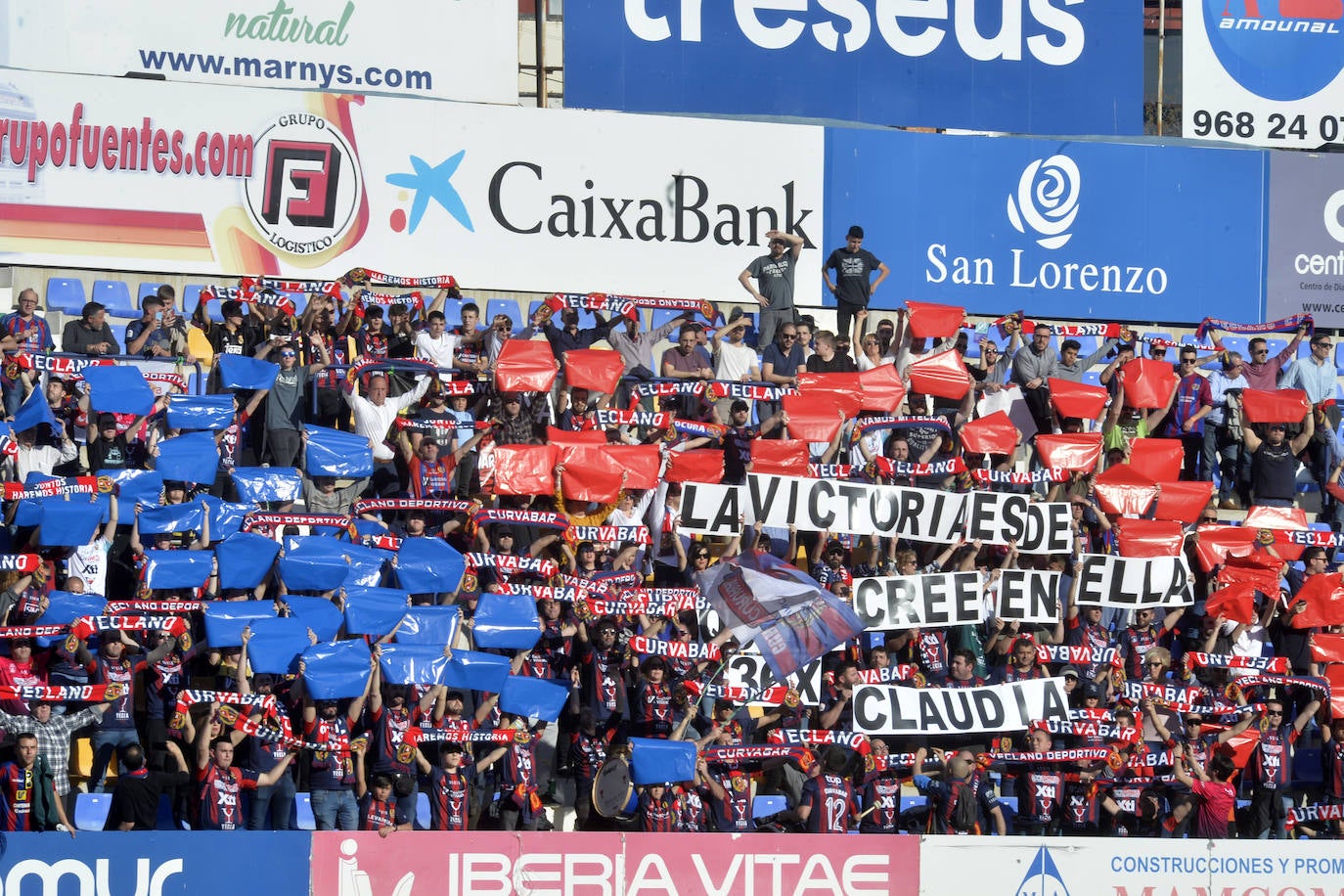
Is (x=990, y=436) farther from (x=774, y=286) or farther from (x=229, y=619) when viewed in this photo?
(x=229, y=619)

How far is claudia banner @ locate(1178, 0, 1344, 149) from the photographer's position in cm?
2470

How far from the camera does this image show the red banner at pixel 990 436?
19.4 m

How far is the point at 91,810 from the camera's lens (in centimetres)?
1520

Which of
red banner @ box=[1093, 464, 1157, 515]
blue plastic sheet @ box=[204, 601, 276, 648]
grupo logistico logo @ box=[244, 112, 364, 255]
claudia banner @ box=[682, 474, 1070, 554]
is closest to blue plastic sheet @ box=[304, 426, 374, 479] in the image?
blue plastic sheet @ box=[204, 601, 276, 648]

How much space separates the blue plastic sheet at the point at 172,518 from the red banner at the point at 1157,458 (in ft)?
29.0

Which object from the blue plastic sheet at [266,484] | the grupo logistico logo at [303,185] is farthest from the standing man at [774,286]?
the blue plastic sheet at [266,484]

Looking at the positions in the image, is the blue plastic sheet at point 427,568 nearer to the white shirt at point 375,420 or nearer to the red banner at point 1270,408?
the white shirt at point 375,420

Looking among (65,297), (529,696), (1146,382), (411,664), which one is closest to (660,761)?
(529,696)

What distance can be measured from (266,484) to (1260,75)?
13.6 metres

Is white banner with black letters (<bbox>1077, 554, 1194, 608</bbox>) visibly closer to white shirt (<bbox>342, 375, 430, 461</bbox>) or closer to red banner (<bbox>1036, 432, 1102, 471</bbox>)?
red banner (<bbox>1036, 432, 1102, 471</bbox>)

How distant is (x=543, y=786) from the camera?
Result: 16750mm

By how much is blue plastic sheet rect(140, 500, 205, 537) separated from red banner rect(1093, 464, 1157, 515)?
8286mm

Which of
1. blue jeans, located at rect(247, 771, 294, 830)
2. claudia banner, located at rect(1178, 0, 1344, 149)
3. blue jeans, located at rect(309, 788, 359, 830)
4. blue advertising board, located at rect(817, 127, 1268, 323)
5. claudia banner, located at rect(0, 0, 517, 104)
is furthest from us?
claudia banner, located at rect(1178, 0, 1344, 149)

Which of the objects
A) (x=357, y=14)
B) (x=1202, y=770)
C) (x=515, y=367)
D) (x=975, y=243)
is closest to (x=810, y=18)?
(x=975, y=243)
